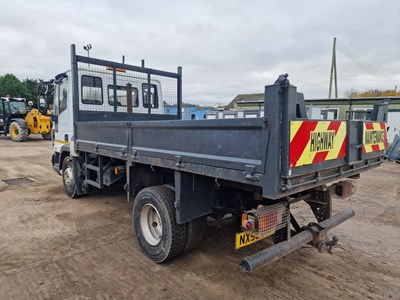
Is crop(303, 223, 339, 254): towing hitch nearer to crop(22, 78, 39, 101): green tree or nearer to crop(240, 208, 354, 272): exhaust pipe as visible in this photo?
crop(240, 208, 354, 272): exhaust pipe

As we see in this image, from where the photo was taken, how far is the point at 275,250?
2580 mm

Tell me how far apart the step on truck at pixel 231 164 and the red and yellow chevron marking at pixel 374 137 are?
0.01 metres

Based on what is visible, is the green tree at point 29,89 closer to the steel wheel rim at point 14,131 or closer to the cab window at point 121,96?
the steel wheel rim at point 14,131

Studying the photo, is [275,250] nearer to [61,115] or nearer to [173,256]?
[173,256]

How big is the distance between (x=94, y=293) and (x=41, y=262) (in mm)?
1042

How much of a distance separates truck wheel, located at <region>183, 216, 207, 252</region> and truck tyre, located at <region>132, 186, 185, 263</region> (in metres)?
0.08

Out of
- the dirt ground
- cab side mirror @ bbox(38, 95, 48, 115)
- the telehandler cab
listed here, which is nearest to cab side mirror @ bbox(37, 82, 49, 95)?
cab side mirror @ bbox(38, 95, 48, 115)

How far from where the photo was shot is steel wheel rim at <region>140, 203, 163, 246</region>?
3656mm

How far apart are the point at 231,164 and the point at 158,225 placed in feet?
5.53

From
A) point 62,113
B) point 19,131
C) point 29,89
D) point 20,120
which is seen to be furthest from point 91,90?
point 29,89

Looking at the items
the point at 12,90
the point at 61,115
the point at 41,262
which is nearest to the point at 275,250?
the point at 41,262

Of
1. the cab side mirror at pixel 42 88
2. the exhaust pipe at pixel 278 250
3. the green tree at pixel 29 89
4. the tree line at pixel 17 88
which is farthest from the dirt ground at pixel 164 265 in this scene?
the green tree at pixel 29 89

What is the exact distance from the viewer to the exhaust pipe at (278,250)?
241 cm

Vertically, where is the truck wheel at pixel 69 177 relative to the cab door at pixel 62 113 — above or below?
below
